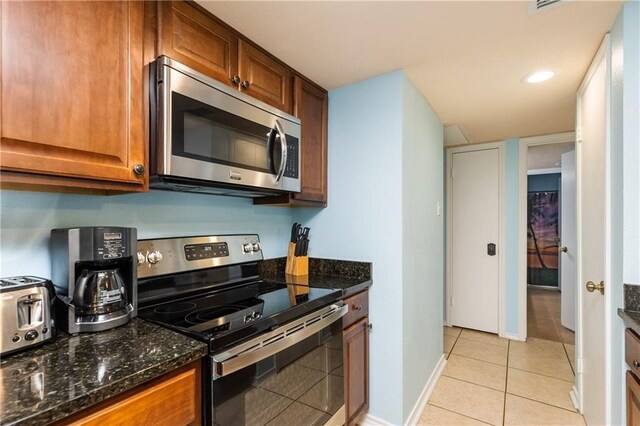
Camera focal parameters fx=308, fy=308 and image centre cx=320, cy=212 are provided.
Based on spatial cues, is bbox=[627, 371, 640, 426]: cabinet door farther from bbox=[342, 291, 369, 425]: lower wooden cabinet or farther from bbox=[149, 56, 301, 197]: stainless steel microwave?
bbox=[149, 56, 301, 197]: stainless steel microwave

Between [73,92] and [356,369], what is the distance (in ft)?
5.87

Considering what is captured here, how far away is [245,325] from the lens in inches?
42.6

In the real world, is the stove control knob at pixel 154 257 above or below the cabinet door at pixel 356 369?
above

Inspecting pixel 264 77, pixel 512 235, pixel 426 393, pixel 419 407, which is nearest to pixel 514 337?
pixel 512 235

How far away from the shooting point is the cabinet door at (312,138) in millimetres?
1869

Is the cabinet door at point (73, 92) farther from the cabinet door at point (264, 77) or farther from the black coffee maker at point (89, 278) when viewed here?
the cabinet door at point (264, 77)

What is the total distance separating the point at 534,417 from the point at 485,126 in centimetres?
237

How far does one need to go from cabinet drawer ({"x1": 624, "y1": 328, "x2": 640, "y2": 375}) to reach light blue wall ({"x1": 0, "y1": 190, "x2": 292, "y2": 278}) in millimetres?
1800

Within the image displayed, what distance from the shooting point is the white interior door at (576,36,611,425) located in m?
1.51

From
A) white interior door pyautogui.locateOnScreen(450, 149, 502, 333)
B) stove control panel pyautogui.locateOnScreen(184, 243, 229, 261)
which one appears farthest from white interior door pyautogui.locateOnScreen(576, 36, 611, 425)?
stove control panel pyautogui.locateOnScreen(184, 243, 229, 261)

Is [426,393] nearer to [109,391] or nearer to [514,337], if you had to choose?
[514,337]

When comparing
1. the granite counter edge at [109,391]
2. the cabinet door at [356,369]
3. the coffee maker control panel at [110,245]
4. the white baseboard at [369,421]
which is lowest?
the white baseboard at [369,421]

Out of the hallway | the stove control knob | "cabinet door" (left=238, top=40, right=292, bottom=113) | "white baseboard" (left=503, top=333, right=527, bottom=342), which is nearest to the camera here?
the stove control knob

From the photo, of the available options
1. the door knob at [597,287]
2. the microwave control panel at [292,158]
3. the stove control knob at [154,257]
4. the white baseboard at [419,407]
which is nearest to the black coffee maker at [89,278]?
the stove control knob at [154,257]
